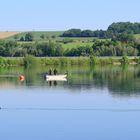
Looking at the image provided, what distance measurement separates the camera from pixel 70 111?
32531 mm

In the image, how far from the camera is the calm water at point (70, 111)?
1041 inches

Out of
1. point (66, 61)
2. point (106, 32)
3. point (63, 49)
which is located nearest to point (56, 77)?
point (66, 61)

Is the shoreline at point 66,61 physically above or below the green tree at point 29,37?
below

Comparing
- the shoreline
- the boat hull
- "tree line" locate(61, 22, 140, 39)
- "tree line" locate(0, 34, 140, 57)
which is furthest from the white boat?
"tree line" locate(61, 22, 140, 39)

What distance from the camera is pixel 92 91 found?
42.9m

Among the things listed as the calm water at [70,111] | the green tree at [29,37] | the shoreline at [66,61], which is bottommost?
the shoreline at [66,61]

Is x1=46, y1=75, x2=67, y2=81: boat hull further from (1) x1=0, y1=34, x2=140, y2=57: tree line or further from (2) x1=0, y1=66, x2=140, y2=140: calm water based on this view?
(1) x1=0, y1=34, x2=140, y2=57: tree line

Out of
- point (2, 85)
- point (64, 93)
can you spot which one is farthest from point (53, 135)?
point (2, 85)

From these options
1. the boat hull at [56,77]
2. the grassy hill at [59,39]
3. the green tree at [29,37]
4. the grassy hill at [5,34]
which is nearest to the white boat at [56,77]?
the boat hull at [56,77]

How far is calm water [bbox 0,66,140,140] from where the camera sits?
26.4 metres

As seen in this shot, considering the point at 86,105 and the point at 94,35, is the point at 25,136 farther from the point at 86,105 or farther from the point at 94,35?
the point at 94,35

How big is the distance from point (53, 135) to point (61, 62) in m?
61.5

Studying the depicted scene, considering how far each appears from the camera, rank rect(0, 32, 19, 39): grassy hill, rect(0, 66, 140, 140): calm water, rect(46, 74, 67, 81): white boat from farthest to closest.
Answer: rect(0, 32, 19, 39): grassy hill, rect(46, 74, 67, 81): white boat, rect(0, 66, 140, 140): calm water

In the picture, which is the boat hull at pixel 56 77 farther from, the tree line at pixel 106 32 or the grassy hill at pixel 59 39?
the tree line at pixel 106 32
